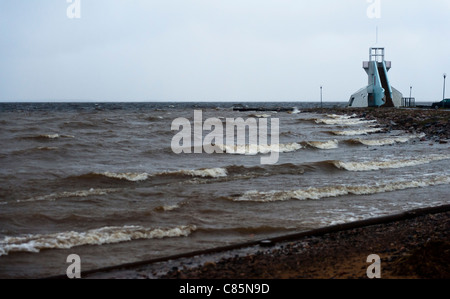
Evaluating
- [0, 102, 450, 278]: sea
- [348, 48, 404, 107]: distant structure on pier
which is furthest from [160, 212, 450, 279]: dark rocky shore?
[348, 48, 404, 107]: distant structure on pier

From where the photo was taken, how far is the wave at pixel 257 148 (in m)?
25.0

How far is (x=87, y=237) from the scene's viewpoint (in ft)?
30.6

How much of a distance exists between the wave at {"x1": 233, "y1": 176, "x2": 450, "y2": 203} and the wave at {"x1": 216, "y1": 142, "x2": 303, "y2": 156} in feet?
33.6

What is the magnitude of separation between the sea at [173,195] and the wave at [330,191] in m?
0.03

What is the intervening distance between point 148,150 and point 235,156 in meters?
4.39

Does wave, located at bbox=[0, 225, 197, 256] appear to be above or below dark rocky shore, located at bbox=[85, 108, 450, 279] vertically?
below

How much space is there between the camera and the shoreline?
6488 mm

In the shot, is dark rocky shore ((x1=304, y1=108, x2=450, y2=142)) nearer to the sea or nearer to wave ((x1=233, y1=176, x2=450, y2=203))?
the sea

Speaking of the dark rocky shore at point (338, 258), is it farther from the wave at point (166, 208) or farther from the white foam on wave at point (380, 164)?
the white foam on wave at point (380, 164)

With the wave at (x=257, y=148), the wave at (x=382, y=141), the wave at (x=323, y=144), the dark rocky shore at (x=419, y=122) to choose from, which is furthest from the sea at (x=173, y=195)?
the dark rocky shore at (x=419, y=122)

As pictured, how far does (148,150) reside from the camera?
80.0 feet
